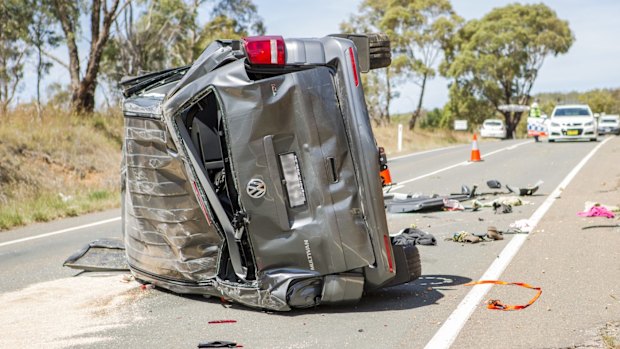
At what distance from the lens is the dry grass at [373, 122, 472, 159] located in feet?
116

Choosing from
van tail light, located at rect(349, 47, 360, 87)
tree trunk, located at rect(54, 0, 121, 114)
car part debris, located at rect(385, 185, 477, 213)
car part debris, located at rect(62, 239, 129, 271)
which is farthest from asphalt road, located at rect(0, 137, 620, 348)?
tree trunk, located at rect(54, 0, 121, 114)

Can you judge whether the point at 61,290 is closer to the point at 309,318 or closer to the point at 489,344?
the point at 309,318

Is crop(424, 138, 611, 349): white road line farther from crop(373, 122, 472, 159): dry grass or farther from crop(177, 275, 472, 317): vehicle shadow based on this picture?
crop(373, 122, 472, 159): dry grass

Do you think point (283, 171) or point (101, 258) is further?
point (101, 258)

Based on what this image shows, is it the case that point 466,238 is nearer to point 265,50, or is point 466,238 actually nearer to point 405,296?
point 405,296

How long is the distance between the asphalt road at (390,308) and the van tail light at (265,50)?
5.67 feet

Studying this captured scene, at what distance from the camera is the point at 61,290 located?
625 cm

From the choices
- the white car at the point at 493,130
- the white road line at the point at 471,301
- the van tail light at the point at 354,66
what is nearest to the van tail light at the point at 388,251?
the white road line at the point at 471,301

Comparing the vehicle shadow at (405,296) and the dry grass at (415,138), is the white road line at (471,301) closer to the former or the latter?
the vehicle shadow at (405,296)

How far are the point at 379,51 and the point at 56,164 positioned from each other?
545 inches

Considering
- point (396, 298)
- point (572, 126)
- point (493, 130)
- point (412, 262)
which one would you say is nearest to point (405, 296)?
point (396, 298)

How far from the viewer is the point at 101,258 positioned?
278 inches

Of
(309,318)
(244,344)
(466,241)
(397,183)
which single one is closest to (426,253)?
(466,241)

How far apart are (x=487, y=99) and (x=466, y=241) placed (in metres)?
58.3
